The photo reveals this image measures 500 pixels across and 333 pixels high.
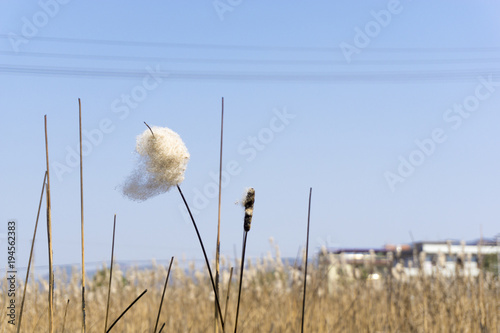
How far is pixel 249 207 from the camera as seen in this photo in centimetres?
115

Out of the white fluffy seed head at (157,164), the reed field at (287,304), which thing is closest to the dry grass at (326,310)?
the reed field at (287,304)

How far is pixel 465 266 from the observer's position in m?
3.49

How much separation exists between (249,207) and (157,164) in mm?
225

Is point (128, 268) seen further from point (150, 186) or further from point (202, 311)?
point (150, 186)

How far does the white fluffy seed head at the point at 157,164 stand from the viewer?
117 cm

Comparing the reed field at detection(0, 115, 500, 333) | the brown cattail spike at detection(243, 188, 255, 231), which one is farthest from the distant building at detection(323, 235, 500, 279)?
the brown cattail spike at detection(243, 188, 255, 231)

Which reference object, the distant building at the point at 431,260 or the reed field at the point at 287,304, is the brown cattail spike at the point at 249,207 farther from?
the distant building at the point at 431,260

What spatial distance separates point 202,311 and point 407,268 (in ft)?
5.30

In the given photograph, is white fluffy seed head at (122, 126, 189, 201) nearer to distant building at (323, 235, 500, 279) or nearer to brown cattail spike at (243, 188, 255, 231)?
brown cattail spike at (243, 188, 255, 231)

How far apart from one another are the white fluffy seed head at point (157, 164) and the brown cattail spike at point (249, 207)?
6.0 inches

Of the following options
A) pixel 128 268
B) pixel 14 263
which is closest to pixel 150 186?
pixel 14 263

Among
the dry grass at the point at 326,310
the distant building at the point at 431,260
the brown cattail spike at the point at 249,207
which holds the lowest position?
the dry grass at the point at 326,310

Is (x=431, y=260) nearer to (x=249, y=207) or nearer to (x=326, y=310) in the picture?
(x=326, y=310)

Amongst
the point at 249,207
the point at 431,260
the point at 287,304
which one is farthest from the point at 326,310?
the point at 249,207
